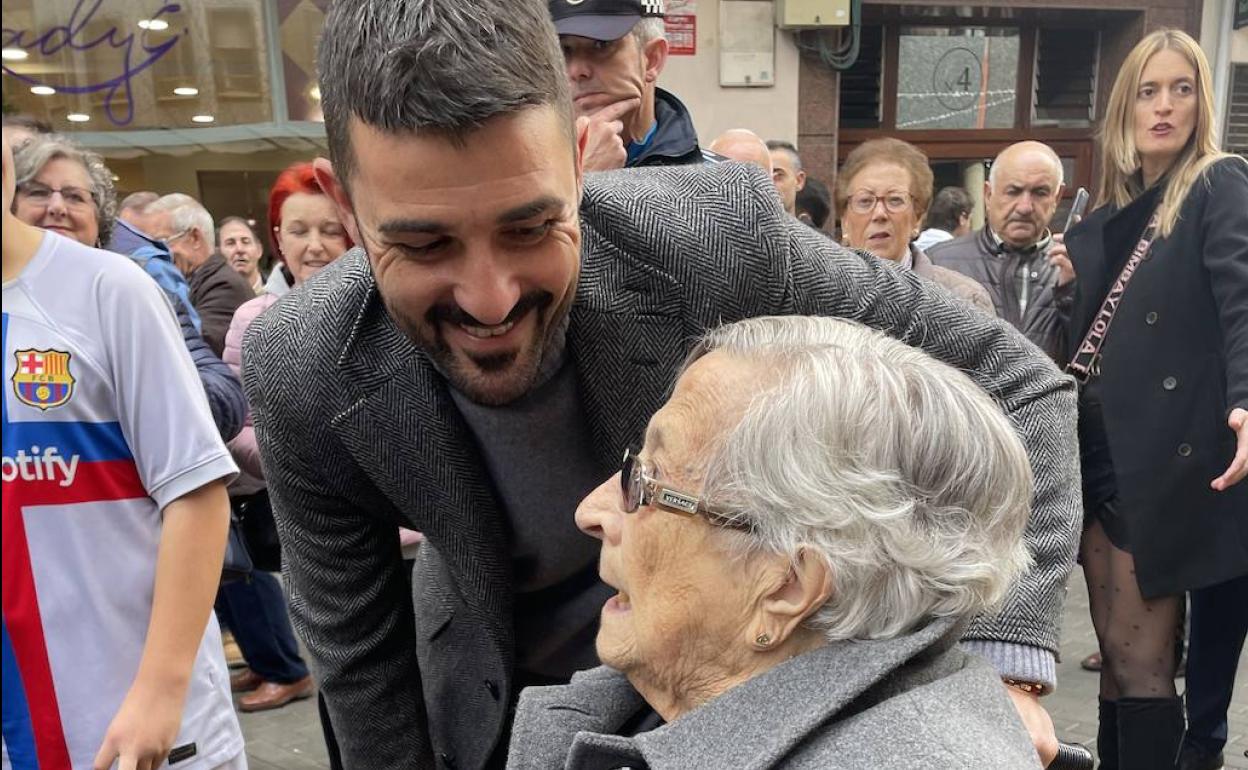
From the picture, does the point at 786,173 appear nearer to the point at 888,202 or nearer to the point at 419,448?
the point at 888,202

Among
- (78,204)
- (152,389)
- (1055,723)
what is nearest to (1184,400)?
(1055,723)

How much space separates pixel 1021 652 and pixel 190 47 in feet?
30.2

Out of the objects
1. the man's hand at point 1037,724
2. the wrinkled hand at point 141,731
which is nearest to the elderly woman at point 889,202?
the man's hand at point 1037,724

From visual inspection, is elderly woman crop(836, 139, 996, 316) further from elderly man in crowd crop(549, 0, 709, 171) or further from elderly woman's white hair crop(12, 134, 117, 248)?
elderly woman's white hair crop(12, 134, 117, 248)

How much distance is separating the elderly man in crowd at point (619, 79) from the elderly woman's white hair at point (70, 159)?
1.77 meters

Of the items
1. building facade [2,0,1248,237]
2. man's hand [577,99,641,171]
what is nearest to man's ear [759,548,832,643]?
man's hand [577,99,641,171]

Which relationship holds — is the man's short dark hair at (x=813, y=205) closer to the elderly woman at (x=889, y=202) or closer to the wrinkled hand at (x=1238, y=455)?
the elderly woman at (x=889, y=202)

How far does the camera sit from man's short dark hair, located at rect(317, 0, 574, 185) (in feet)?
4.35

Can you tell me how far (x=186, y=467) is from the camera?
2.15 meters

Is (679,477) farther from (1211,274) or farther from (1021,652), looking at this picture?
(1211,274)

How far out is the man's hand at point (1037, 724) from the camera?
1.57 metres

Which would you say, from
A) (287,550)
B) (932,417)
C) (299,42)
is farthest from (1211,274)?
(299,42)

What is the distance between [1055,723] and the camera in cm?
439

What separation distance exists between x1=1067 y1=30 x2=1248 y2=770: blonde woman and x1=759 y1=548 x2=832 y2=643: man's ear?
2.21 m
